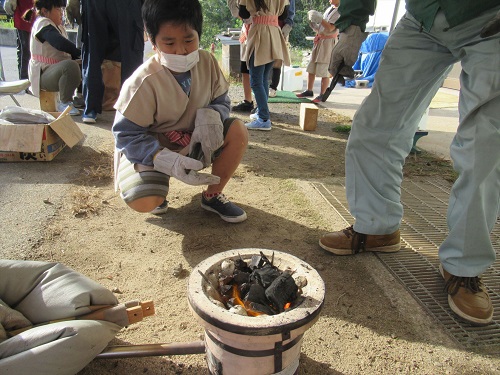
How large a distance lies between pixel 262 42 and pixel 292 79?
370cm

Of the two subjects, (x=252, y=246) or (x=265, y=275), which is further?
(x=252, y=246)

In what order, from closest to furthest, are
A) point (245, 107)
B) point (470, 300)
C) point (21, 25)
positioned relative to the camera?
point (470, 300) → point (245, 107) → point (21, 25)

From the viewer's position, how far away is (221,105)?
2.58 m

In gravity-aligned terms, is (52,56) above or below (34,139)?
above

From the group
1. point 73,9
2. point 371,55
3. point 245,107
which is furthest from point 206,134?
point 371,55

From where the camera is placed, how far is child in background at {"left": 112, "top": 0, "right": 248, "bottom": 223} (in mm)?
2178

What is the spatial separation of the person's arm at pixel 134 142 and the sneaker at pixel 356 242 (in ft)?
3.77

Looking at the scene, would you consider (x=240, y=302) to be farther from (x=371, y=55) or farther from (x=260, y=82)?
(x=371, y=55)

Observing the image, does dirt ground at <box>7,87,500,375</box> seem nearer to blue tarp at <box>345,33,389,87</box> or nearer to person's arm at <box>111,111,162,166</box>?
person's arm at <box>111,111,162,166</box>

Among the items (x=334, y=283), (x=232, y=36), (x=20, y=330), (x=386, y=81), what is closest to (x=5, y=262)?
(x=20, y=330)

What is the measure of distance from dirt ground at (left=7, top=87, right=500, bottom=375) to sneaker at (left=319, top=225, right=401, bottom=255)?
5 cm

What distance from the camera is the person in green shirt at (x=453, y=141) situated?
1659 mm

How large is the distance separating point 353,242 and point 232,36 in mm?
8444

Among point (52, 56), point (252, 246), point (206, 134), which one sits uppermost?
point (52, 56)
